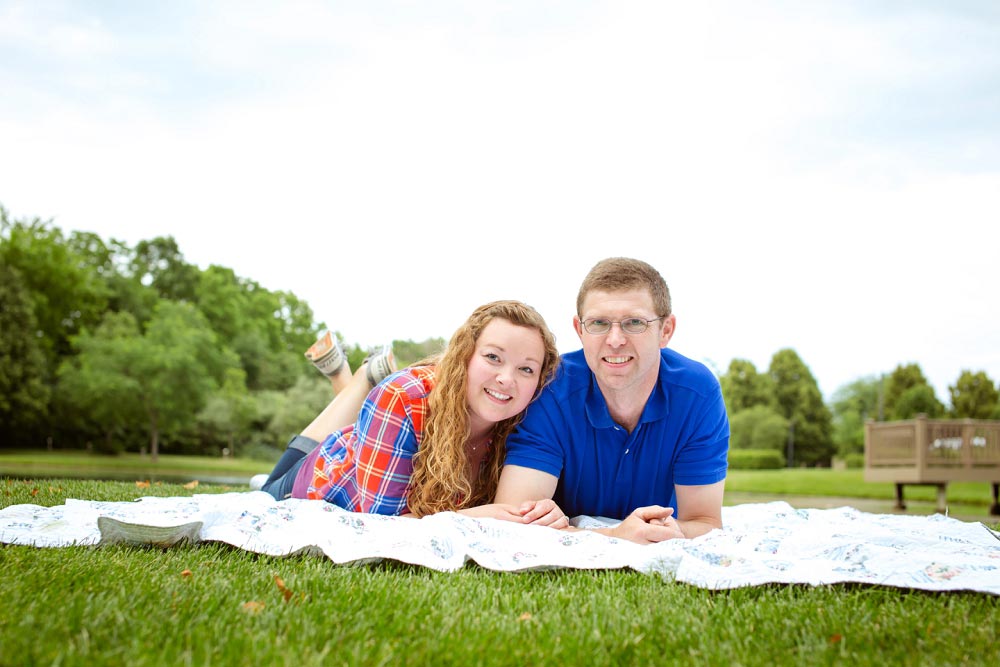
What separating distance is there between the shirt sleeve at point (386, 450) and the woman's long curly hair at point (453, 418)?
76mm

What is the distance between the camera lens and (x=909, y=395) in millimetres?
49656

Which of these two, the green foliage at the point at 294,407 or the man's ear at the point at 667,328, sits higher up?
the man's ear at the point at 667,328

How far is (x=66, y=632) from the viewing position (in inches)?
72.4

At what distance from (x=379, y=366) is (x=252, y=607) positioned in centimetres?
327

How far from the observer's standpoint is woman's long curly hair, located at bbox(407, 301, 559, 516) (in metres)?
3.81

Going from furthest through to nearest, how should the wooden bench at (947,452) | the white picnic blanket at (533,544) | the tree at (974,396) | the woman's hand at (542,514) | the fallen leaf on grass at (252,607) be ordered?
the tree at (974,396)
the wooden bench at (947,452)
the woman's hand at (542,514)
the white picnic blanket at (533,544)
the fallen leaf on grass at (252,607)

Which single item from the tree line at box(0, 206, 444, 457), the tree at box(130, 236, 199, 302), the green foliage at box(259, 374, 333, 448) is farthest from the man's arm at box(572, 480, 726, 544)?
the tree at box(130, 236, 199, 302)

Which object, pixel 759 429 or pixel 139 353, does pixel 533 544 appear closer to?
pixel 139 353

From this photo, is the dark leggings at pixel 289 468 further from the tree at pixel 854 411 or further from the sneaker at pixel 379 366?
the tree at pixel 854 411

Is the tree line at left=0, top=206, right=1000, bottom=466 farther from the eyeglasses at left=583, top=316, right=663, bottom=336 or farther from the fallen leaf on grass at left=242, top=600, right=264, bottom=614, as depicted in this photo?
the fallen leaf on grass at left=242, top=600, right=264, bottom=614

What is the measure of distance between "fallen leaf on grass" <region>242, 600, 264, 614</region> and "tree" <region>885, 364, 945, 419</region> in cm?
5030

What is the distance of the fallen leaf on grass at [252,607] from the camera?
81.5 inches

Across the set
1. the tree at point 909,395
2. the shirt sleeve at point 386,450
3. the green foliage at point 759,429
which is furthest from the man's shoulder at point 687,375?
the tree at point 909,395

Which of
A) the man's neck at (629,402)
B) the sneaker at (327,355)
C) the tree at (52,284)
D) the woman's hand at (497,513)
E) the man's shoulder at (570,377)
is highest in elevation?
the tree at (52,284)
